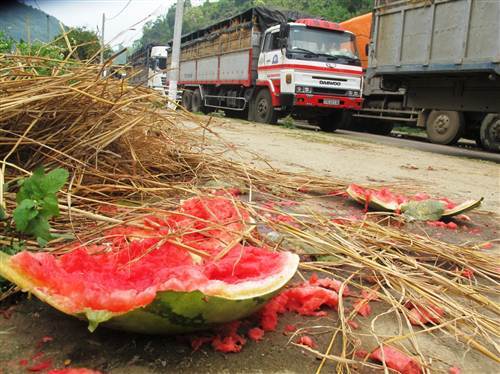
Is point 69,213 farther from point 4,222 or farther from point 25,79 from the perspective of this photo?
point 25,79

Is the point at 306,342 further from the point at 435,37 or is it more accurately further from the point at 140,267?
the point at 435,37

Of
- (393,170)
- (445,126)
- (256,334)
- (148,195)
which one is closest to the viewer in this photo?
(256,334)

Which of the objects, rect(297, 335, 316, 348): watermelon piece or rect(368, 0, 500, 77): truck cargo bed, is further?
rect(368, 0, 500, 77): truck cargo bed

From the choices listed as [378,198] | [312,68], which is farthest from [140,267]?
[312,68]

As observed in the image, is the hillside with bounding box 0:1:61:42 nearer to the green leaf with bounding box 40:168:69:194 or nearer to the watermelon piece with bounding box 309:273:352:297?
the green leaf with bounding box 40:168:69:194

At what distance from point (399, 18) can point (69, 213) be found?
1092cm

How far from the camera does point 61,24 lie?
2.94 m

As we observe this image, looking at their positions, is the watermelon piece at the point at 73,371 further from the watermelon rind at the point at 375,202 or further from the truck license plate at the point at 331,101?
the truck license plate at the point at 331,101

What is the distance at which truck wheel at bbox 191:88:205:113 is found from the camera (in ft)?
73.8

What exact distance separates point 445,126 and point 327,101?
4267mm

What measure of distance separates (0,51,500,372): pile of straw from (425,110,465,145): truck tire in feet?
28.5

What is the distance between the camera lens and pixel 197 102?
23.0 meters

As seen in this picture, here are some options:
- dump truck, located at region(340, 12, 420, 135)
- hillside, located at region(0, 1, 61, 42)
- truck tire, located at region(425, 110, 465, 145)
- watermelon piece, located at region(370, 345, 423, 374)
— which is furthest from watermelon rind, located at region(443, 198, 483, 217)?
dump truck, located at region(340, 12, 420, 135)

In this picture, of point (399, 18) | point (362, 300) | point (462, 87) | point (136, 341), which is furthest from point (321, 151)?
point (136, 341)
